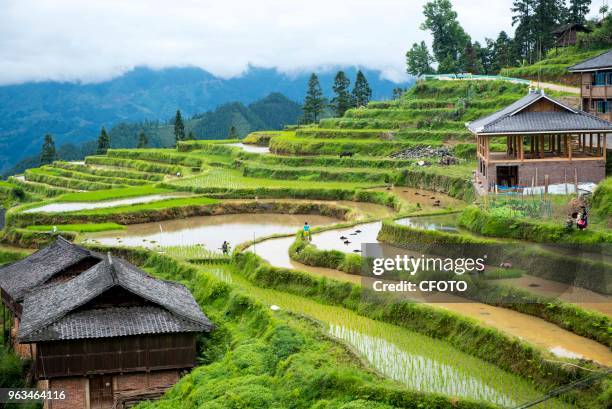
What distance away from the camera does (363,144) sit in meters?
47.5

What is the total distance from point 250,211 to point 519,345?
24399 millimetres

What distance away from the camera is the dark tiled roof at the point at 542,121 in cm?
2608

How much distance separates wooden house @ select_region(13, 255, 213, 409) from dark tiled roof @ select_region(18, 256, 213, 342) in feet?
0.08

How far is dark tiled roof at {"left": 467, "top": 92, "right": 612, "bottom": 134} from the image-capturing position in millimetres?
26078

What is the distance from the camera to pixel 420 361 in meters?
15.3

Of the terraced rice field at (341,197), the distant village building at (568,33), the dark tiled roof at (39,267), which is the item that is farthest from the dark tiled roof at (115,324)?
the distant village building at (568,33)

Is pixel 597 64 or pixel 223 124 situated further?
pixel 223 124

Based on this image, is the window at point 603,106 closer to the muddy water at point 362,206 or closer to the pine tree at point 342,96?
the muddy water at point 362,206

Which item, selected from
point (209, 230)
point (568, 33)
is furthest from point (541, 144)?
point (568, 33)

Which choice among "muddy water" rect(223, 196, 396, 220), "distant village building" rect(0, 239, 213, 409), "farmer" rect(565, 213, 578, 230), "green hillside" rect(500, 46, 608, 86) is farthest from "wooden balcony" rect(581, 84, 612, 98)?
"distant village building" rect(0, 239, 213, 409)

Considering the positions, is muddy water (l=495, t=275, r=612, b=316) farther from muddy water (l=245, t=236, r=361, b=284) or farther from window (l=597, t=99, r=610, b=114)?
window (l=597, t=99, r=610, b=114)

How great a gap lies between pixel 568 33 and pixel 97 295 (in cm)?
4310

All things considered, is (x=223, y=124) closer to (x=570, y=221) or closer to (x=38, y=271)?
(x=38, y=271)

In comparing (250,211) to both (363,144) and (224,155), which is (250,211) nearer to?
(363,144)
